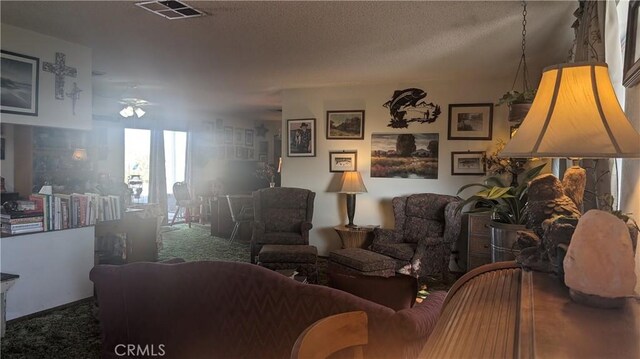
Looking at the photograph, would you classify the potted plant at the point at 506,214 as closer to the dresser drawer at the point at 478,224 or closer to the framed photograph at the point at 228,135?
the dresser drawer at the point at 478,224

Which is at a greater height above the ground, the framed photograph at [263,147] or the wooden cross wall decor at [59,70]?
the wooden cross wall decor at [59,70]

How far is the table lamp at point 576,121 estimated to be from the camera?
3.09 feet

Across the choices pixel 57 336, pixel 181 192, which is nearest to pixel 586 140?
pixel 57 336

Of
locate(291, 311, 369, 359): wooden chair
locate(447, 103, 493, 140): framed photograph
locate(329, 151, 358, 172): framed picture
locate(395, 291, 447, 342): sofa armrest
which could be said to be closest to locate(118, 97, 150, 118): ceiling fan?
locate(329, 151, 358, 172): framed picture

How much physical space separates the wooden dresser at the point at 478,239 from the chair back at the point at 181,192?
6294mm

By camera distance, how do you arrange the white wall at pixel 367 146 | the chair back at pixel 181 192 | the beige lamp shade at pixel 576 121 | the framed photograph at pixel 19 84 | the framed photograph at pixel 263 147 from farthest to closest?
the framed photograph at pixel 263 147
the chair back at pixel 181 192
the white wall at pixel 367 146
the framed photograph at pixel 19 84
the beige lamp shade at pixel 576 121

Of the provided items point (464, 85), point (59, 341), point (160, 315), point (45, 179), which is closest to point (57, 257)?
point (59, 341)

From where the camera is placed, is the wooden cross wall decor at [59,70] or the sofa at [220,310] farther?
the wooden cross wall decor at [59,70]

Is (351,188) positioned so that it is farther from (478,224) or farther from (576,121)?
(576,121)

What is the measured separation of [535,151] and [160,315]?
1.88 meters

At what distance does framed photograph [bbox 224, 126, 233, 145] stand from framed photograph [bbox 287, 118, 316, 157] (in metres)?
4.00

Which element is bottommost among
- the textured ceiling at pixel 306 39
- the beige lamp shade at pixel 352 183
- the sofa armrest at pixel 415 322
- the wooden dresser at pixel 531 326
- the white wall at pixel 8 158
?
the sofa armrest at pixel 415 322

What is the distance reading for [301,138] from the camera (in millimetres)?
6410

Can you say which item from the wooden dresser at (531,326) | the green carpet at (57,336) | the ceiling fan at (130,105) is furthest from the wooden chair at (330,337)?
the ceiling fan at (130,105)
